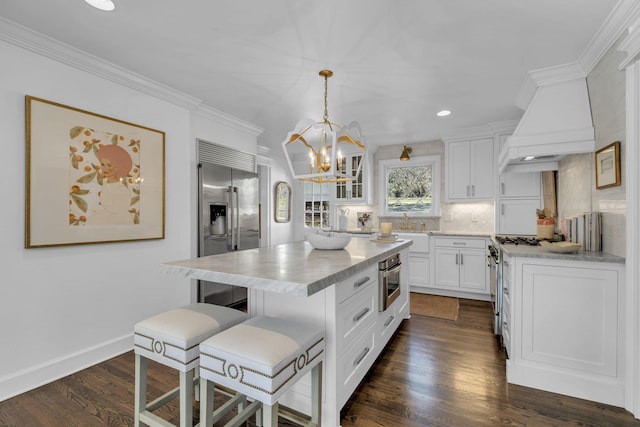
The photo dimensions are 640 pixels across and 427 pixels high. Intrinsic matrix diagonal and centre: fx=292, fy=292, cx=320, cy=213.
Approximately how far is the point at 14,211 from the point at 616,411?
4.21m

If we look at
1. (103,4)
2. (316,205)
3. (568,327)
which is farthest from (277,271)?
(316,205)

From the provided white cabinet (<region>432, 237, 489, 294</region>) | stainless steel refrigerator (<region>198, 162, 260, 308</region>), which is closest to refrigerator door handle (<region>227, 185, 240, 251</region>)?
stainless steel refrigerator (<region>198, 162, 260, 308</region>)

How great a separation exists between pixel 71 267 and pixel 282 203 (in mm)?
3940

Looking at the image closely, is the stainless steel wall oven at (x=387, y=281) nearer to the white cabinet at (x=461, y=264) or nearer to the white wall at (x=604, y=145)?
the white wall at (x=604, y=145)

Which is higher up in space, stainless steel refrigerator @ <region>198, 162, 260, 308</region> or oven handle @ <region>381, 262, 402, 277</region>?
stainless steel refrigerator @ <region>198, 162, 260, 308</region>

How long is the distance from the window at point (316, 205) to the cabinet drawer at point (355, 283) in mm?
3848

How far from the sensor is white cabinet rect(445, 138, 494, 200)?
440cm

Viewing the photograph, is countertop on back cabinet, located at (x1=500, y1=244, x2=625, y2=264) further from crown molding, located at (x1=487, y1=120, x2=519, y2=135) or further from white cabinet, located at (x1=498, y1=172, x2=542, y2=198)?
crown molding, located at (x1=487, y1=120, x2=519, y2=135)

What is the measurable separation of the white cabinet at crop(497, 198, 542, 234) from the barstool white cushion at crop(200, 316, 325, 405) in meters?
3.89

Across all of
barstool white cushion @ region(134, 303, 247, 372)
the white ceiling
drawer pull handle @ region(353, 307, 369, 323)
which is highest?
the white ceiling

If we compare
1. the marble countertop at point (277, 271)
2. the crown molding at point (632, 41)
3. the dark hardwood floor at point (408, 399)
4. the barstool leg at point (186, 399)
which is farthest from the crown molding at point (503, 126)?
the barstool leg at point (186, 399)

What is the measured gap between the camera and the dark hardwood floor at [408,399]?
5.80 feet

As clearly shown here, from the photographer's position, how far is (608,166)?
214 centimetres

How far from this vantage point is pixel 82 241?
2.38 meters
